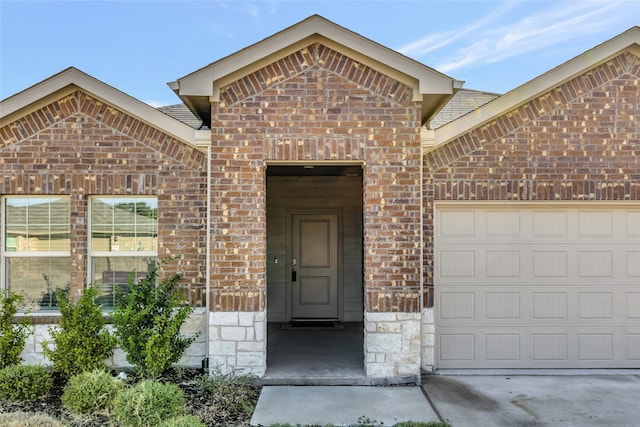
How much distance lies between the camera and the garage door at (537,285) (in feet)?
20.7

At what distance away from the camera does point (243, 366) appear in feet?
18.5

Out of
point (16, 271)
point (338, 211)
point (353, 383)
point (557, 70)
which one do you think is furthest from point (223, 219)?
point (557, 70)

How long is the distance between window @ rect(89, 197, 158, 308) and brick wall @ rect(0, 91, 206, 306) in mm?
148

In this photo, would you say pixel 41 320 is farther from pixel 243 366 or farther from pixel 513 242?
pixel 513 242

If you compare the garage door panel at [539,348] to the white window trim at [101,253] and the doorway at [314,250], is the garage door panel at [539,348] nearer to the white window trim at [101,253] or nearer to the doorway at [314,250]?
the doorway at [314,250]

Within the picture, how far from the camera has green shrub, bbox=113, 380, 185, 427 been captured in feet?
13.9

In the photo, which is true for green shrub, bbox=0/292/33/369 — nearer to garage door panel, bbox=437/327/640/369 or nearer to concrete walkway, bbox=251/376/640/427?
concrete walkway, bbox=251/376/640/427

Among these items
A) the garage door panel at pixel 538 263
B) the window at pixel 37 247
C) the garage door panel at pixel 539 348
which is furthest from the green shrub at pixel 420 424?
the window at pixel 37 247

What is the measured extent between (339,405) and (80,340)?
3.33 meters

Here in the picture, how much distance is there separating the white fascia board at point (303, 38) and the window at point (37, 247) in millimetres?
2718

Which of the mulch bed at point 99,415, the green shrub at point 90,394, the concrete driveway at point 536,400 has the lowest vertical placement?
the concrete driveway at point 536,400

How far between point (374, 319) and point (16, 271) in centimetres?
522

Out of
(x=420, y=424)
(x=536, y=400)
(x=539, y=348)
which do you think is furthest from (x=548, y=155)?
(x=420, y=424)

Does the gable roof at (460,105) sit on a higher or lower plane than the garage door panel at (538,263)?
higher
